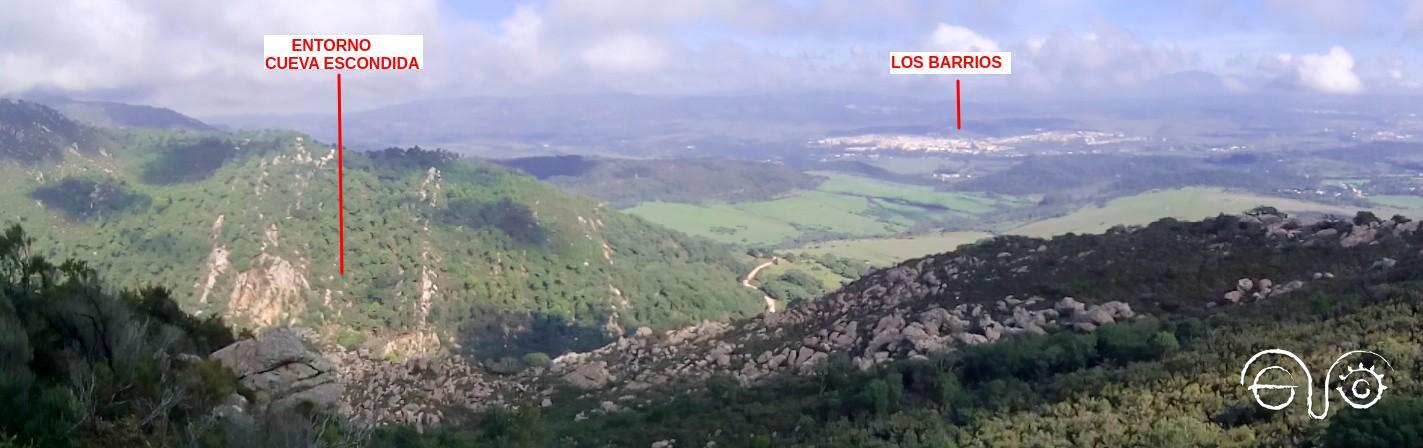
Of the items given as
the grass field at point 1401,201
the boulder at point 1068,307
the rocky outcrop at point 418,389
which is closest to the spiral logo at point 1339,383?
the boulder at point 1068,307

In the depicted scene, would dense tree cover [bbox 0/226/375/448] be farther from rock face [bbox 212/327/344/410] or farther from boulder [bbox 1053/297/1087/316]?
boulder [bbox 1053/297/1087/316]

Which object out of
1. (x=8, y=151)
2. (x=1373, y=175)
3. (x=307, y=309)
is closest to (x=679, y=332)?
→ (x=307, y=309)

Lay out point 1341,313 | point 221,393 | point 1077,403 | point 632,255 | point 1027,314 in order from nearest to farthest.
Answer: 1. point 221,393
2. point 1077,403
3. point 1341,313
4. point 1027,314
5. point 632,255

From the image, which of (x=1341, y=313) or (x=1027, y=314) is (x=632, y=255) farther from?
(x=1341, y=313)

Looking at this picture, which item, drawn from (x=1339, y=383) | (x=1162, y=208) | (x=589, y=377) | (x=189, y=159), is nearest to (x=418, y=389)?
(x=589, y=377)

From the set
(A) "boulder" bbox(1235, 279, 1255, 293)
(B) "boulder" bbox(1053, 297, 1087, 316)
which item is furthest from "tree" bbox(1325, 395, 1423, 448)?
(A) "boulder" bbox(1235, 279, 1255, 293)

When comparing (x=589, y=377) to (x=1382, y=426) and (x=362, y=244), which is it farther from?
(x=362, y=244)
